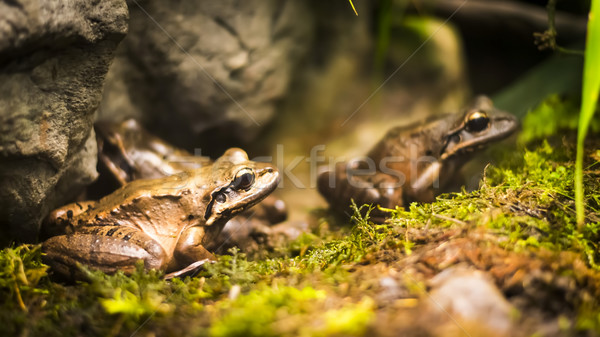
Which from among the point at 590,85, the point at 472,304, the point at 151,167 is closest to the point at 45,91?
the point at 151,167

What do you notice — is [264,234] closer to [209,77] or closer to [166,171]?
[166,171]

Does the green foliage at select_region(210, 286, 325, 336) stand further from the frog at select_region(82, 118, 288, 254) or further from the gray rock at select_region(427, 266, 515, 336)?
the frog at select_region(82, 118, 288, 254)

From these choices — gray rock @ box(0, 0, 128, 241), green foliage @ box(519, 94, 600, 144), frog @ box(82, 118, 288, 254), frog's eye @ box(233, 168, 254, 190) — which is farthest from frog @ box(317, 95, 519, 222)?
gray rock @ box(0, 0, 128, 241)

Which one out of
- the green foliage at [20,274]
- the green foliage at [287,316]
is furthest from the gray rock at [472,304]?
the green foliage at [20,274]

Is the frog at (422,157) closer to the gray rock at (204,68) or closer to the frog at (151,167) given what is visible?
the frog at (151,167)

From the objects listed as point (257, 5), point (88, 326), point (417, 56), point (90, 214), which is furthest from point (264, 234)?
point (417, 56)

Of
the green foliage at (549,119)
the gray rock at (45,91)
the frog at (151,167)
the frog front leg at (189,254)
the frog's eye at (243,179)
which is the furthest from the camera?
the green foliage at (549,119)

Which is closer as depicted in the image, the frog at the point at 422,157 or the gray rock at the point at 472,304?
the gray rock at the point at 472,304
